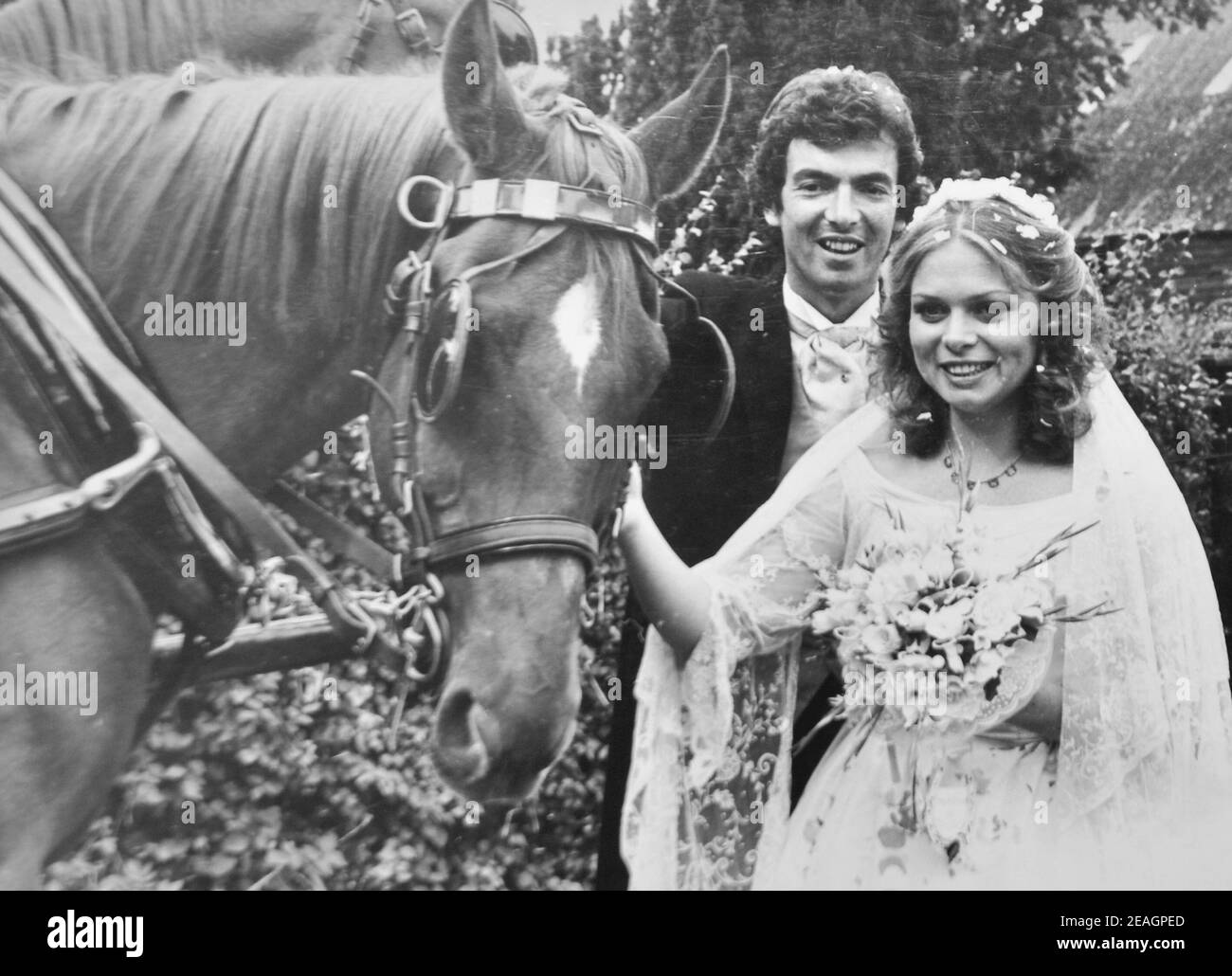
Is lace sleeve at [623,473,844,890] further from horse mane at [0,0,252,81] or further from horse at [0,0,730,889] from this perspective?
horse mane at [0,0,252,81]

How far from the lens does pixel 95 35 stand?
146 inches

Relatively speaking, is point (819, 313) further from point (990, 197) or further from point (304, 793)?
point (304, 793)

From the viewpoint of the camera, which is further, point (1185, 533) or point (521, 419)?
point (1185, 533)

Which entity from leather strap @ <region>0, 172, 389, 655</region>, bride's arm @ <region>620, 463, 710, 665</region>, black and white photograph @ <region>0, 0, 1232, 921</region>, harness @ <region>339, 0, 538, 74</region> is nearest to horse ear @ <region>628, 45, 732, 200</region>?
black and white photograph @ <region>0, 0, 1232, 921</region>

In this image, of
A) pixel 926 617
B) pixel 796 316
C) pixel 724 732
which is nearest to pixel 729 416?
pixel 796 316

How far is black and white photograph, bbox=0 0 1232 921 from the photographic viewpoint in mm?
3650

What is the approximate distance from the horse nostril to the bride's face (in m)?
1.49

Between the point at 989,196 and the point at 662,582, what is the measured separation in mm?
1343

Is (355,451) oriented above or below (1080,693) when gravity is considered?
above

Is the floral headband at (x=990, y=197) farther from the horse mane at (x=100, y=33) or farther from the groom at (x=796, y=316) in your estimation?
the horse mane at (x=100, y=33)

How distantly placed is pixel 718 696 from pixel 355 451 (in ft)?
3.73

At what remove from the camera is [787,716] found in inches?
151
